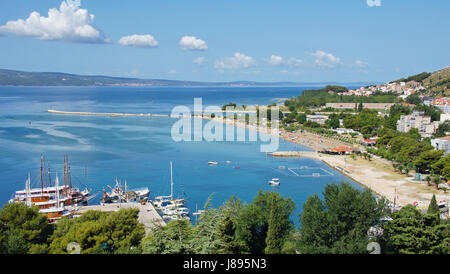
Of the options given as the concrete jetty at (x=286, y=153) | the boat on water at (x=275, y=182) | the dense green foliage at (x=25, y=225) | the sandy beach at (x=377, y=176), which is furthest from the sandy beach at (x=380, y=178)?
the dense green foliage at (x=25, y=225)

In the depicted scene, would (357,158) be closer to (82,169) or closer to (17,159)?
(82,169)

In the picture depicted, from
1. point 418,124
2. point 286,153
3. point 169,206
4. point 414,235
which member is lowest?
point 169,206

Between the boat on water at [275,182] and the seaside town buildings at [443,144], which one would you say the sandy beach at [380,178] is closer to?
the seaside town buildings at [443,144]

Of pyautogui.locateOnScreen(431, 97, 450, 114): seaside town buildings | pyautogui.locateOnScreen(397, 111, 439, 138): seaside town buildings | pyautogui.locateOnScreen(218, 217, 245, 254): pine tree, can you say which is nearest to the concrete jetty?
pyautogui.locateOnScreen(397, 111, 439, 138): seaside town buildings

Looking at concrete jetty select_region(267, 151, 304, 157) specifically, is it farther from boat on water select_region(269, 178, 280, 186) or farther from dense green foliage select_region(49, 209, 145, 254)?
dense green foliage select_region(49, 209, 145, 254)

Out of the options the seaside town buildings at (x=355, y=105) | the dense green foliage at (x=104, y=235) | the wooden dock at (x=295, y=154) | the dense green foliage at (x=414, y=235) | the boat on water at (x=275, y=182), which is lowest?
the boat on water at (x=275, y=182)

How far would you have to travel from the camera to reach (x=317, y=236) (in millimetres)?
4730

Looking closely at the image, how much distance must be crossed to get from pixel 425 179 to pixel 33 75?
10097cm

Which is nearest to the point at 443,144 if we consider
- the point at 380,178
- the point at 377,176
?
the point at 377,176

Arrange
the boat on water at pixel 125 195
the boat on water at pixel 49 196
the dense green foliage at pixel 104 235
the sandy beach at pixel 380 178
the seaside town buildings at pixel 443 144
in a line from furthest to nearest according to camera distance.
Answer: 1. the seaside town buildings at pixel 443 144
2. the boat on water at pixel 125 195
3. the sandy beach at pixel 380 178
4. the boat on water at pixel 49 196
5. the dense green foliage at pixel 104 235

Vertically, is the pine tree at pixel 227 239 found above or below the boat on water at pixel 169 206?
above

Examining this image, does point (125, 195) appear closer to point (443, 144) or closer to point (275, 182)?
point (275, 182)

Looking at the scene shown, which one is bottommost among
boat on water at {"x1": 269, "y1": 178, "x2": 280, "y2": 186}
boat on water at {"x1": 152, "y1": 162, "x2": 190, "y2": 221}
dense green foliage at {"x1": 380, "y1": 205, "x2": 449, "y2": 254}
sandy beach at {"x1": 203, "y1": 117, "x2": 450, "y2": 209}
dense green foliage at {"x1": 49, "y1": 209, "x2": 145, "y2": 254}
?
boat on water at {"x1": 152, "y1": 162, "x2": 190, "y2": 221}
